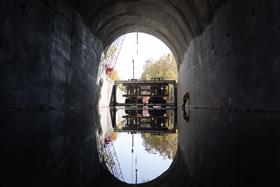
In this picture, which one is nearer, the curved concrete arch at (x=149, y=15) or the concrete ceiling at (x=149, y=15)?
the concrete ceiling at (x=149, y=15)

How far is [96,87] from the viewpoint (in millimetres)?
14570

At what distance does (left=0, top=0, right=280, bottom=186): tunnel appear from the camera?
1.83 metres

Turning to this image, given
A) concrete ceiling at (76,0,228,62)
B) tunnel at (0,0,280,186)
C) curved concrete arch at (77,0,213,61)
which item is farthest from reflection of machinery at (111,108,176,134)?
curved concrete arch at (77,0,213,61)

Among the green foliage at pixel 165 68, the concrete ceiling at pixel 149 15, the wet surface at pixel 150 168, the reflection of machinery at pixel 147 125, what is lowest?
the wet surface at pixel 150 168

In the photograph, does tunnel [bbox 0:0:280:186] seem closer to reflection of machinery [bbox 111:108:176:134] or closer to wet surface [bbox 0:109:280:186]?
wet surface [bbox 0:109:280:186]

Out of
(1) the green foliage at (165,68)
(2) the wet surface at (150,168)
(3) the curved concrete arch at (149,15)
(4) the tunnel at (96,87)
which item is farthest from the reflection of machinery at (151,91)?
(1) the green foliage at (165,68)

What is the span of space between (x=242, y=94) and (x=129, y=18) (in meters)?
10.2

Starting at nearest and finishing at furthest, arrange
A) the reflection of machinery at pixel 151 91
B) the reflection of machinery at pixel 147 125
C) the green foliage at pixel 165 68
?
the reflection of machinery at pixel 147 125
the reflection of machinery at pixel 151 91
the green foliage at pixel 165 68

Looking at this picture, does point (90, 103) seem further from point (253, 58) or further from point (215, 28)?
point (253, 58)

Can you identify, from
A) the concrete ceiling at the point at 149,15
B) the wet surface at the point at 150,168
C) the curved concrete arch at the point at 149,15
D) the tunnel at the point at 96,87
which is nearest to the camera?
the wet surface at the point at 150,168

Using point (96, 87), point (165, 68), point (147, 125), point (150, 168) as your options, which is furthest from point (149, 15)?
point (165, 68)

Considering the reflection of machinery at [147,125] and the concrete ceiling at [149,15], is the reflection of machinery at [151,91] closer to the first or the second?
the concrete ceiling at [149,15]

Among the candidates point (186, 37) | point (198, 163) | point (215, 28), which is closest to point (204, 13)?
point (215, 28)

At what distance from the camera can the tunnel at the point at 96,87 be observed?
6.01 ft
